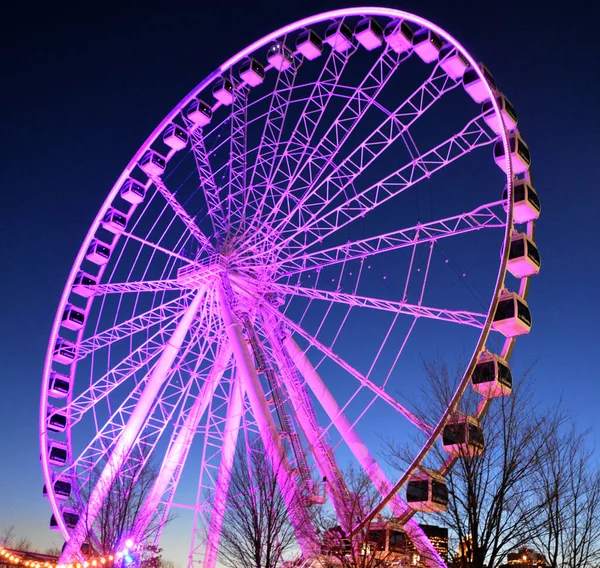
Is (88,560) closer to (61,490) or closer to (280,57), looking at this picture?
(61,490)

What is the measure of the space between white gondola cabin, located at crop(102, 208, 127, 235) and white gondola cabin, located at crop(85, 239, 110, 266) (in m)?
0.94

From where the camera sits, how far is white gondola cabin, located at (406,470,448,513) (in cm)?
1645

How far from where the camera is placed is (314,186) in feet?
88.6

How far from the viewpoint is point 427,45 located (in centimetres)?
2425

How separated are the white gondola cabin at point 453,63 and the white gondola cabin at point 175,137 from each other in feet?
37.5

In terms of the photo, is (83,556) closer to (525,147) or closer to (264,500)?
(264,500)

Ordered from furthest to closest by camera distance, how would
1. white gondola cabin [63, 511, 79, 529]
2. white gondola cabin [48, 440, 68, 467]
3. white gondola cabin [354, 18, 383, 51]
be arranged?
white gondola cabin [48, 440, 68, 467]
white gondola cabin [63, 511, 79, 529]
white gondola cabin [354, 18, 383, 51]

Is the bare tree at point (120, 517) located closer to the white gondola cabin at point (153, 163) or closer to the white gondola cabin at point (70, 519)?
the white gondola cabin at point (70, 519)

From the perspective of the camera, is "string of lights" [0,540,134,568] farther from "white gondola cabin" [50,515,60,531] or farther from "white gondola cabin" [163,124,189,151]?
"white gondola cabin" [163,124,189,151]

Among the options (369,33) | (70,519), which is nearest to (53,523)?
(70,519)

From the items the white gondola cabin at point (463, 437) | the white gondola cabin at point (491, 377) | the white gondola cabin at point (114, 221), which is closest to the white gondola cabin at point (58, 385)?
the white gondola cabin at point (114, 221)

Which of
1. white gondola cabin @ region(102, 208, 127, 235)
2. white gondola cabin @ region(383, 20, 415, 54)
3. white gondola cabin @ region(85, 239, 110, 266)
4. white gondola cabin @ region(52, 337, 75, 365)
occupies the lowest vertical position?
white gondola cabin @ region(52, 337, 75, 365)

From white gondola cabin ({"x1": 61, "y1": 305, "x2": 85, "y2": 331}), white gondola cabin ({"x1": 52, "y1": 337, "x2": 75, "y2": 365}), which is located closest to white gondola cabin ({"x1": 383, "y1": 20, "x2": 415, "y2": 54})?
white gondola cabin ({"x1": 61, "y1": 305, "x2": 85, "y2": 331})

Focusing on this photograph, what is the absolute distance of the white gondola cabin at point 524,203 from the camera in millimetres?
21312
